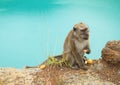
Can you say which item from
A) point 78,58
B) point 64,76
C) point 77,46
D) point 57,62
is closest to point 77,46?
point 77,46

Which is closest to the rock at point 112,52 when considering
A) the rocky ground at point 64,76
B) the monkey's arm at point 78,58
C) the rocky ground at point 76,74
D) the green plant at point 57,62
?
Result: the rocky ground at point 76,74

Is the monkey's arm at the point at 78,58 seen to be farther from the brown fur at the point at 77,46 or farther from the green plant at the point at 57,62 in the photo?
the green plant at the point at 57,62

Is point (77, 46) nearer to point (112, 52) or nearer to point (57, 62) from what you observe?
point (57, 62)

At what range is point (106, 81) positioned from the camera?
5457mm

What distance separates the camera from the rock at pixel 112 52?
18.2 feet

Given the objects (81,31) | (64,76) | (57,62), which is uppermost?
(81,31)

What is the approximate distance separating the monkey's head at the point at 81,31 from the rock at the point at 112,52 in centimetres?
38

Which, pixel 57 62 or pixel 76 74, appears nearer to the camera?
pixel 76 74

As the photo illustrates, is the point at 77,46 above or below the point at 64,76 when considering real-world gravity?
above

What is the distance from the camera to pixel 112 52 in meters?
5.57

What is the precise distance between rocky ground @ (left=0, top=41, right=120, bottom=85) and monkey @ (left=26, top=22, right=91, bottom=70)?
0.48 ft

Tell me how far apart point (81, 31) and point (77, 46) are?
266 millimetres

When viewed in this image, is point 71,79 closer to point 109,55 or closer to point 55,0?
point 109,55

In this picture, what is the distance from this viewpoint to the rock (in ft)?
18.2
